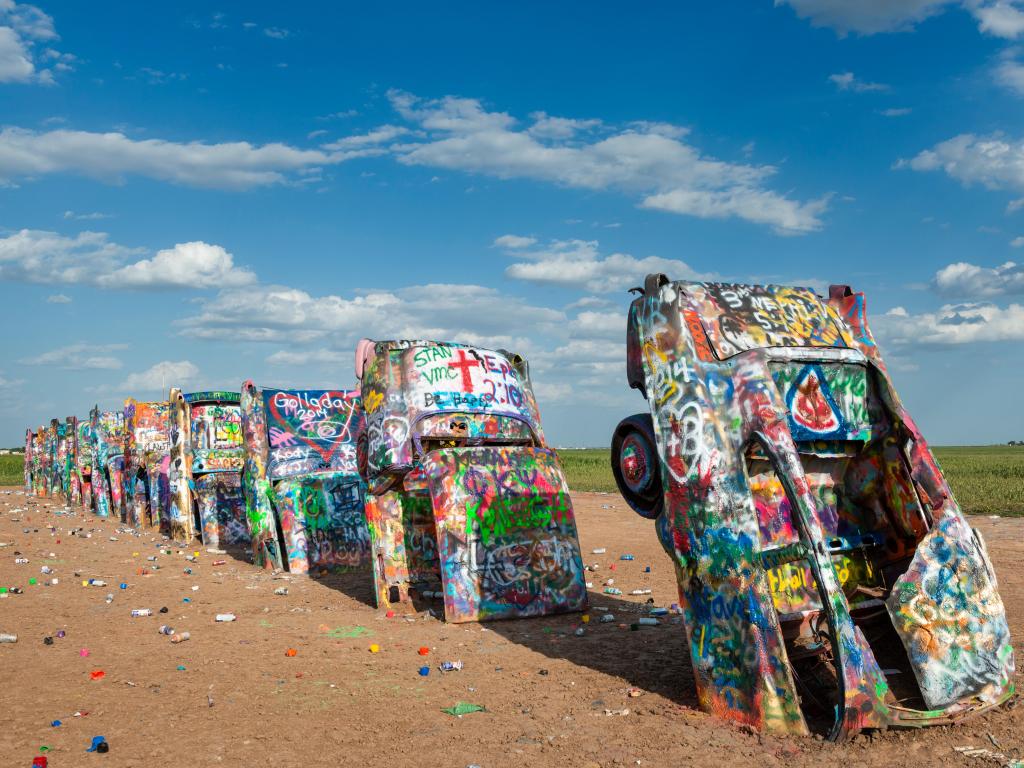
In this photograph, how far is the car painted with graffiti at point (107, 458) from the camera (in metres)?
22.3

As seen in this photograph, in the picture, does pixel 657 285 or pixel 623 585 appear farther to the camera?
pixel 623 585

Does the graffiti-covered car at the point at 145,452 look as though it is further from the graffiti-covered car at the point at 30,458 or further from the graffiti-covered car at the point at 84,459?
the graffiti-covered car at the point at 30,458

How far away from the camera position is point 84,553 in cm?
1491

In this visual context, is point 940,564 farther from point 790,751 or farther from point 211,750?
point 211,750

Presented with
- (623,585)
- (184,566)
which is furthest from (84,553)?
(623,585)

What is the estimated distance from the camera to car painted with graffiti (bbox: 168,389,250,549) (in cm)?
1599

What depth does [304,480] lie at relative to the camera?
40.8 feet

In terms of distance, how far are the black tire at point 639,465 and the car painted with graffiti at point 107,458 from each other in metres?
19.3

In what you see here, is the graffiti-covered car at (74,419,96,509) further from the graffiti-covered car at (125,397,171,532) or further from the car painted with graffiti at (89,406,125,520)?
the graffiti-covered car at (125,397,171,532)

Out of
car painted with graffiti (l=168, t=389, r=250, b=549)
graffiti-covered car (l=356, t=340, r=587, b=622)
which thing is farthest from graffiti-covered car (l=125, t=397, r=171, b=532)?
graffiti-covered car (l=356, t=340, r=587, b=622)

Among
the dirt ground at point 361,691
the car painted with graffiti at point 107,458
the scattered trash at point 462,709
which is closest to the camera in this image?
the dirt ground at point 361,691

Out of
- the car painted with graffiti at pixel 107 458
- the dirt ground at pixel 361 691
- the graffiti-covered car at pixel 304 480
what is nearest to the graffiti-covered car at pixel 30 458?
the car painted with graffiti at pixel 107 458

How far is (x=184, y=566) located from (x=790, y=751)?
11118mm

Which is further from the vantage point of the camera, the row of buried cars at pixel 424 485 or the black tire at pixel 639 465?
the row of buried cars at pixel 424 485
